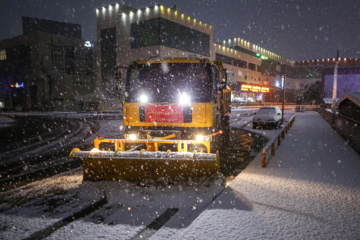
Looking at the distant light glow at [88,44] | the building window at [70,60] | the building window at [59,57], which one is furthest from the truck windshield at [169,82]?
the distant light glow at [88,44]

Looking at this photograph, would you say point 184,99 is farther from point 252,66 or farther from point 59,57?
point 252,66

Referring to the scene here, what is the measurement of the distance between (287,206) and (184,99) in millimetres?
3571

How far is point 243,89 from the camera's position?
54.5m

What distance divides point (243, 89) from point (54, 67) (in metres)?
39.0

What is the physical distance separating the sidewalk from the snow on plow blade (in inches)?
31.5

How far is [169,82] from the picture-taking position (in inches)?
268

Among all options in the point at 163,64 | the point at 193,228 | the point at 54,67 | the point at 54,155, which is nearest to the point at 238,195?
the point at 193,228

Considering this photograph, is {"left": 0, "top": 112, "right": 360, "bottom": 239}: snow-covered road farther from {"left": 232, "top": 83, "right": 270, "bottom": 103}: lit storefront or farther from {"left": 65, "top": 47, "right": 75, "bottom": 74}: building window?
{"left": 65, "top": 47, "right": 75, "bottom": 74}: building window

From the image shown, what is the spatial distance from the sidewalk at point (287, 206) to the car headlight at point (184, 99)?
2360 millimetres

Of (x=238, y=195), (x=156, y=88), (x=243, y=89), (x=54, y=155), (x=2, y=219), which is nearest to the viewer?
(x=2, y=219)

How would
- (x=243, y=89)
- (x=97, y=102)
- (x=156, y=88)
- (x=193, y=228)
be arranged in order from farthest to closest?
(x=243, y=89), (x=97, y=102), (x=156, y=88), (x=193, y=228)

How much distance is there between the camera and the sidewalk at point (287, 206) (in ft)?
11.0

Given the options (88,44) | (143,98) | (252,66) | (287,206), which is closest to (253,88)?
(252,66)

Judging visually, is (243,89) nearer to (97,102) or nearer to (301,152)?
(97,102)
